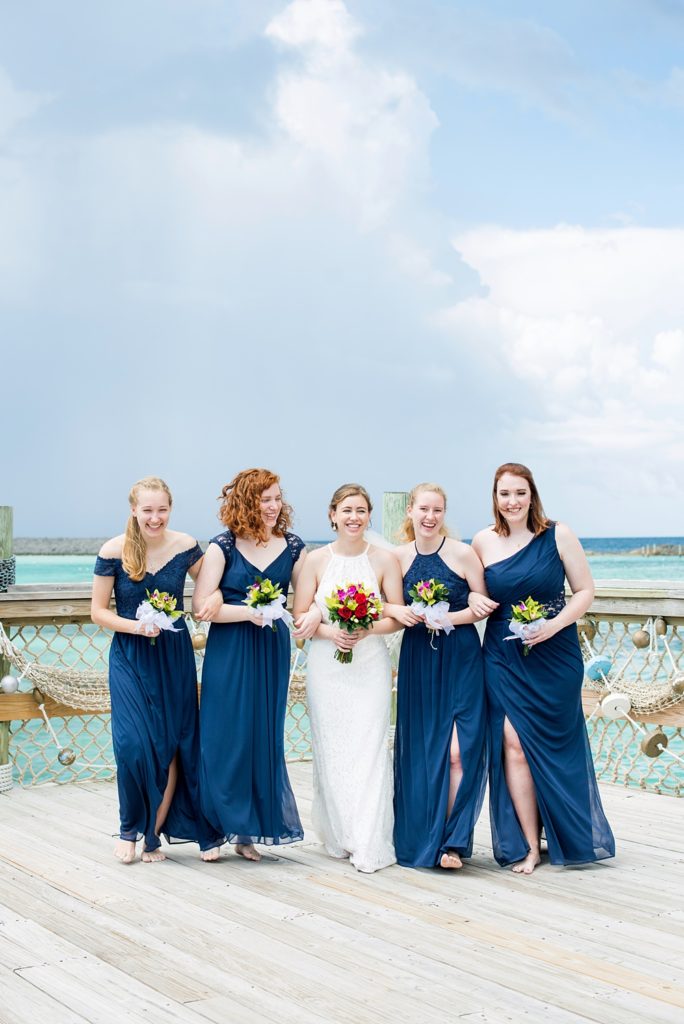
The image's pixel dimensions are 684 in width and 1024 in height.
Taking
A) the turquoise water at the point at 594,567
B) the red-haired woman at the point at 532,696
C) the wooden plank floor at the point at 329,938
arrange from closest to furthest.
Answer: the wooden plank floor at the point at 329,938, the red-haired woman at the point at 532,696, the turquoise water at the point at 594,567

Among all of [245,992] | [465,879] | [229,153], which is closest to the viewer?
[245,992]

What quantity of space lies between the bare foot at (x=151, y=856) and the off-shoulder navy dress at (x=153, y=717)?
3cm

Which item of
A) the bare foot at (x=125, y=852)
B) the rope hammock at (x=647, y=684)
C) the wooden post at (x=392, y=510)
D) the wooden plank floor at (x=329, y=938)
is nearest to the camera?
the wooden plank floor at (x=329, y=938)

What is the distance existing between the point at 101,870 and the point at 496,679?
1.73 m

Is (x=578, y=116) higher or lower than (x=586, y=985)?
higher

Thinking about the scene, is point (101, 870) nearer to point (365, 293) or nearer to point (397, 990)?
point (397, 990)

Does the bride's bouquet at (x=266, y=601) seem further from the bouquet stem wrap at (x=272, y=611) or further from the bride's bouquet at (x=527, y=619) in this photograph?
the bride's bouquet at (x=527, y=619)

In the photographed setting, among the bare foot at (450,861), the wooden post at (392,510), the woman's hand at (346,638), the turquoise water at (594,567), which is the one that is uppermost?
the wooden post at (392,510)

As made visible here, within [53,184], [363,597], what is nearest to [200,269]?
[53,184]

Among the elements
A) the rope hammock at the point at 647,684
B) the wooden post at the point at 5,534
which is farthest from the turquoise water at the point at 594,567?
the rope hammock at the point at 647,684

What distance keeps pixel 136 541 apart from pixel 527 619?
158 cm

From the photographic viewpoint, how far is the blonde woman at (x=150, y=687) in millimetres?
4863

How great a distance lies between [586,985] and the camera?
3465 mm

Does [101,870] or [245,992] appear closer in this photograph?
[245,992]
